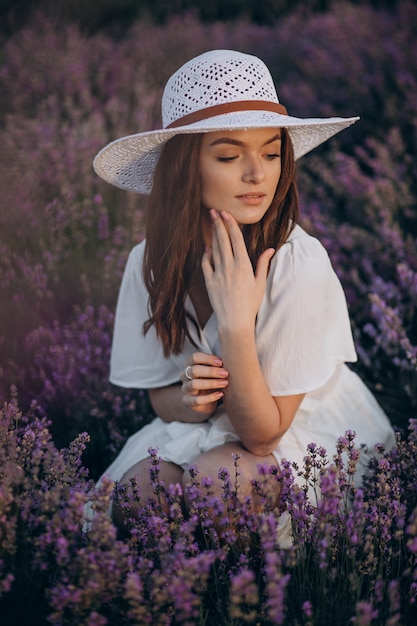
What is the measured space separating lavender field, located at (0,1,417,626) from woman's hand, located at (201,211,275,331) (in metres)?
0.47

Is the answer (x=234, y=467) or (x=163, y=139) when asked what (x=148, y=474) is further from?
(x=163, y=139)

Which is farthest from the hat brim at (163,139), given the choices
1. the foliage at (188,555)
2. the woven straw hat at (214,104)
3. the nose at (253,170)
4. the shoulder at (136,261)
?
the foliage at (188,555)

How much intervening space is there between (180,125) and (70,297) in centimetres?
160

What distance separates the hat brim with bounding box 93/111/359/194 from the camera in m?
2.19

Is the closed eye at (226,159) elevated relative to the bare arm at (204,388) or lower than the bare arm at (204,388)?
elevated

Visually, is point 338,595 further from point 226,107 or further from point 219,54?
point 219,54

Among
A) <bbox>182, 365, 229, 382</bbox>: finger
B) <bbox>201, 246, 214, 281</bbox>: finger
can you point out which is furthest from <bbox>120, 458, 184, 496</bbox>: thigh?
<bbox>201, 246, 214, 281</bbox>: finger

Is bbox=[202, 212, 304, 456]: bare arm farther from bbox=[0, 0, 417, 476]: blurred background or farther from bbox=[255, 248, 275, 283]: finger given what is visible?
bbox=[0, 0, 417, 476]: blurred background

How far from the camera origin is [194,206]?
7.90 ft

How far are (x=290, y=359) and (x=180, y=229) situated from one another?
558mm

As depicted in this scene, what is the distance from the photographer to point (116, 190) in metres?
4.65

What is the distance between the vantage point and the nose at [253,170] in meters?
2.25

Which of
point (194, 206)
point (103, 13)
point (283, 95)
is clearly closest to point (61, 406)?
point (194, 206)

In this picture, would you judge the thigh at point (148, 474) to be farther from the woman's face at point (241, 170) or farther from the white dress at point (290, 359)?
the woman's face at point (241, 170)
